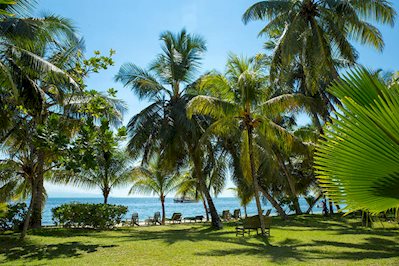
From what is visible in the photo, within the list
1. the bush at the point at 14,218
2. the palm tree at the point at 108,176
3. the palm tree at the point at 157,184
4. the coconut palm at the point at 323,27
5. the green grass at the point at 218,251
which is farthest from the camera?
the palm tree at the point at 157,184

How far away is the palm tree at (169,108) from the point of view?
62.4 ft

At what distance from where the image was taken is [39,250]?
1130cm

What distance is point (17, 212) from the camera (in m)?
17.9

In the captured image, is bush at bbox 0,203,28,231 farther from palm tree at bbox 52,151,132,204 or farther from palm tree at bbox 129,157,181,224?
palm tree at bbox 129,157,181,224

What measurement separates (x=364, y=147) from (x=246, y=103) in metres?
12.1

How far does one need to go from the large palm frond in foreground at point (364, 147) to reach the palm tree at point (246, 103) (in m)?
11.6

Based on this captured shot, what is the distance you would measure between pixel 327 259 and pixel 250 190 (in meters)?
17.2

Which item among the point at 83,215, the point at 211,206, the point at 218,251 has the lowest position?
the point at 218,251

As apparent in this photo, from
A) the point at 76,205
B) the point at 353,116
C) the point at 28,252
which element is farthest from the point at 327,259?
the point at 76,205

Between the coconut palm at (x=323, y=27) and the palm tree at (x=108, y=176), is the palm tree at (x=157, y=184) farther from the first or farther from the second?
the coconut palm at (x=323, y=27)

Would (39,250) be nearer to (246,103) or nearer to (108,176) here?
(246,103)

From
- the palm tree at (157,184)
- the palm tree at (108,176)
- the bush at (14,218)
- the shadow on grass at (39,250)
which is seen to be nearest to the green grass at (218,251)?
the shadow on grass at (39,250)

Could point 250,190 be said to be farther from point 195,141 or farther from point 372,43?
point 372,43

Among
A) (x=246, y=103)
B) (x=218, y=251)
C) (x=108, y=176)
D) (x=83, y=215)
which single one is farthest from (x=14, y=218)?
(x=246, y=103)
